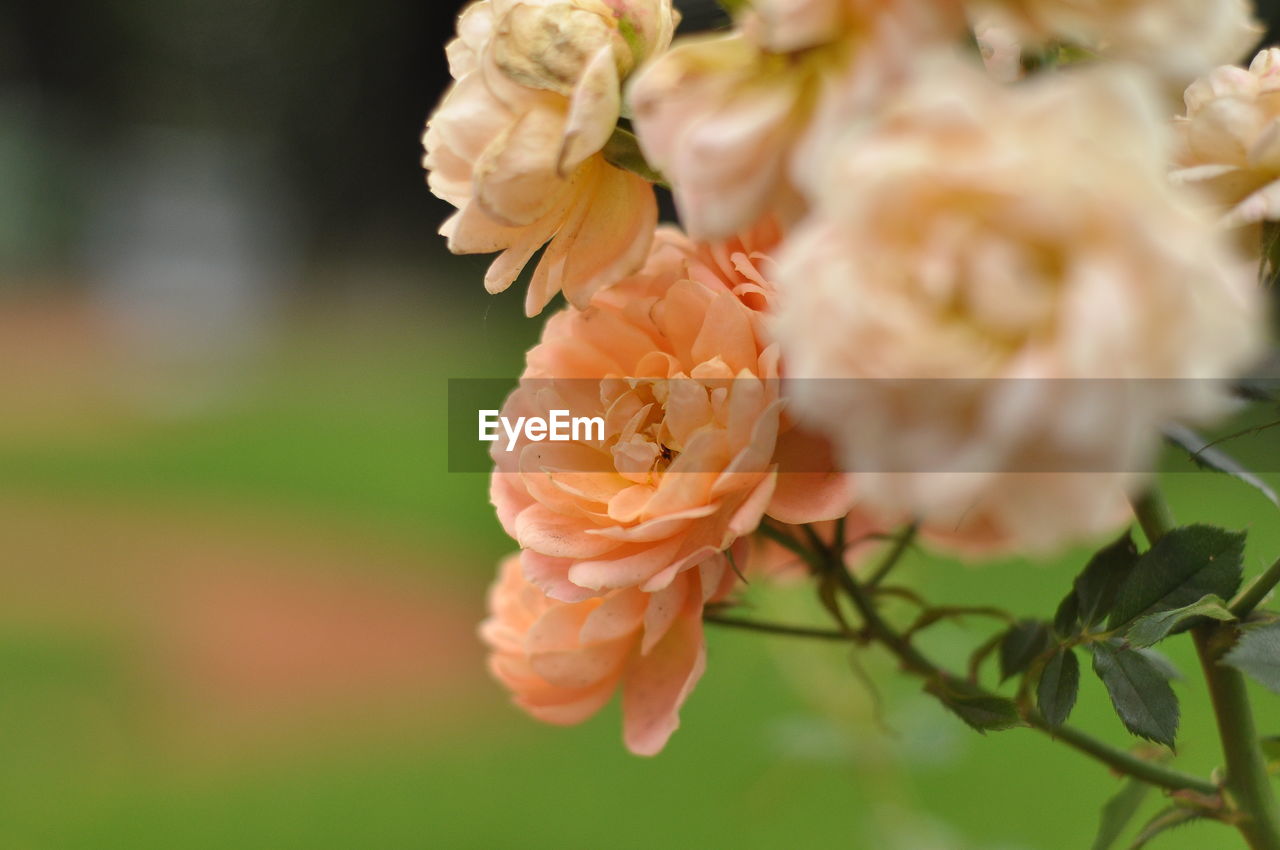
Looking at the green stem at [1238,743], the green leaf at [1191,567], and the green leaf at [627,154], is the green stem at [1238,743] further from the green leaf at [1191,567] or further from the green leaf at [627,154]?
the green leaf at [627,154]

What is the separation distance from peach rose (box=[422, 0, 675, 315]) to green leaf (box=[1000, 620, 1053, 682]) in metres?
0.13

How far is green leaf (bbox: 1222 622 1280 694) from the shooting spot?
19cm

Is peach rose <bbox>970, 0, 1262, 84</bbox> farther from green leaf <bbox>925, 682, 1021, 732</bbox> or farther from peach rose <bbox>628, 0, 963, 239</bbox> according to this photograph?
green leaf <bbox>925, 682, 1021, 732</bbox>

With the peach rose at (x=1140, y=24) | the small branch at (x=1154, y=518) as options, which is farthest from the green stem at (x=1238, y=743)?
the peach rose at (x=1140, y=24)

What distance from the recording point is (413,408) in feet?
10.2

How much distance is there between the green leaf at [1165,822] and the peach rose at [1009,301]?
14 cm

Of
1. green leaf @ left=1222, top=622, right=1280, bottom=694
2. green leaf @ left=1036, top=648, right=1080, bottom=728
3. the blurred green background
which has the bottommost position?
the blurred green background

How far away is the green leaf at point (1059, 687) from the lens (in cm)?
21

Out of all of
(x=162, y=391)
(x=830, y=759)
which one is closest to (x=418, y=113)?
(x=162, y=391)

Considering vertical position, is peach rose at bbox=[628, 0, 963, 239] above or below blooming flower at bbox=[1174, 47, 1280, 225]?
above

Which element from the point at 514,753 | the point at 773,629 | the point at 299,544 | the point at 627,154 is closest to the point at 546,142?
the point at 627,154

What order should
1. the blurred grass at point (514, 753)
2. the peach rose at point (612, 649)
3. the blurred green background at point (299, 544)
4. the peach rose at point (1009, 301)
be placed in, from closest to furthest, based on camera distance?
the peach rose at point (1009, 301)
the peach rose at point (612, 649)
the blurred grass at point (514, 753)
the blurred green background at point (299, 544)

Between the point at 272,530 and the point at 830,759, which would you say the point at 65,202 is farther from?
the point at 830,759

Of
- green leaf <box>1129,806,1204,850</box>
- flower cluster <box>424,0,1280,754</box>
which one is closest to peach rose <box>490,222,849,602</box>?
flower cluster <box>424,0,1280,754</box>
